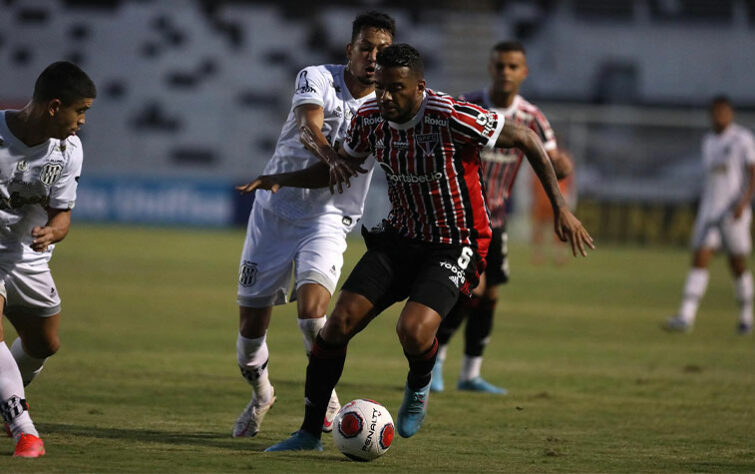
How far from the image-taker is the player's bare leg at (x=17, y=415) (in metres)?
5.30

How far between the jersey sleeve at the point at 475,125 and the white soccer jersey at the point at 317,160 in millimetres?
979

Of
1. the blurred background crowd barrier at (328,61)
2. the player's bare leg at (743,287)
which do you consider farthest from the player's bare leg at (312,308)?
the blurred background crowd barrier at (328,61)

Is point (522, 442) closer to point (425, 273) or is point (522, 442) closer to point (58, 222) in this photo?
point (425, 273)

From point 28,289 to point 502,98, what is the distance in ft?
14.8

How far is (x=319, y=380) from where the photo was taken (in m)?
5.97

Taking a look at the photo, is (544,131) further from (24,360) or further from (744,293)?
(744,293)

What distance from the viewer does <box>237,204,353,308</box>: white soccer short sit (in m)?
6.66

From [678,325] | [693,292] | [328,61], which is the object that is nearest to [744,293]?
[693,292]

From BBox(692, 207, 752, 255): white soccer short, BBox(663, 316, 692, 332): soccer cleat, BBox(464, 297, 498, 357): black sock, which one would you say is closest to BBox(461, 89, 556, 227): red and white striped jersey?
BBox(464, 297, 498, 357): black sock

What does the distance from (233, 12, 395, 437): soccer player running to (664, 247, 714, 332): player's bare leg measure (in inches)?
290

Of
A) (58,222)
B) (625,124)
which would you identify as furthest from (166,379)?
(625,124)

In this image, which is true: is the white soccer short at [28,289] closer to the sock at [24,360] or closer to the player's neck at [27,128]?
the sock at [24,360]

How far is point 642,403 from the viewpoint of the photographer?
27.3 feet

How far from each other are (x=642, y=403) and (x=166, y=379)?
11.7 feet
